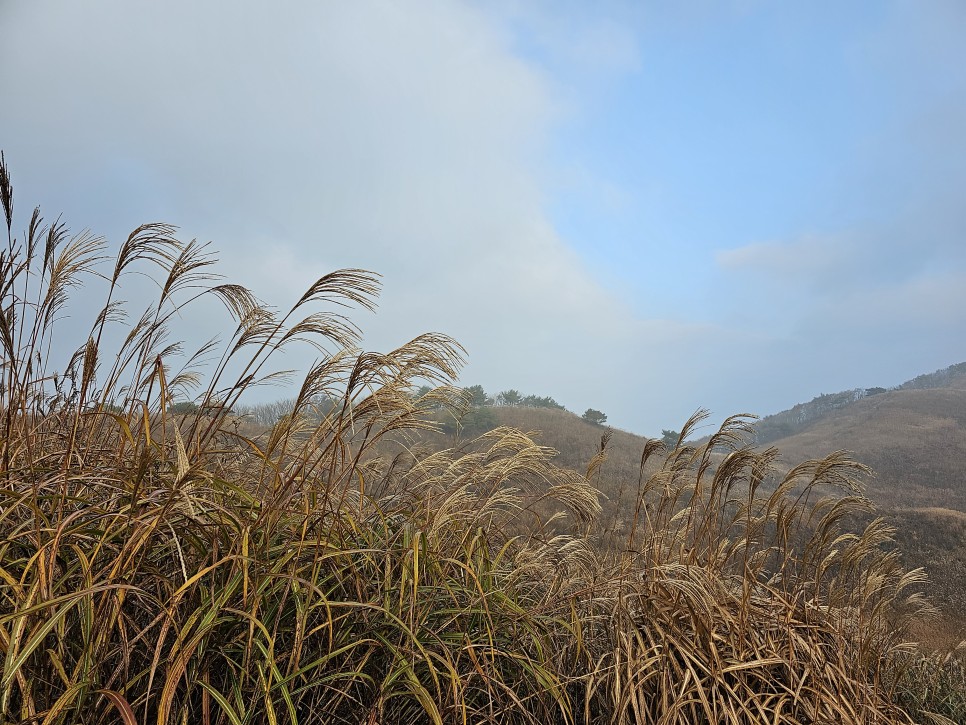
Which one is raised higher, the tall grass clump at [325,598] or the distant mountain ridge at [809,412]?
the distant mountain ridge at [809,412]

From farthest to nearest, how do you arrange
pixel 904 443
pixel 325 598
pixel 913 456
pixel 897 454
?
pixel 904 443 → pixel 897 454 → pixel 913 456 → pixel 325 598

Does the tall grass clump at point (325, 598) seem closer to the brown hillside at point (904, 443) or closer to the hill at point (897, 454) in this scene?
the hill at point (897, 454)

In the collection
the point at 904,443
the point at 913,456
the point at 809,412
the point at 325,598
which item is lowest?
the point at 325,598

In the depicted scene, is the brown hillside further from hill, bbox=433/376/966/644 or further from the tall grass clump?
the tall grass clump

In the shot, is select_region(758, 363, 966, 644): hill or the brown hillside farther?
the brown hillside

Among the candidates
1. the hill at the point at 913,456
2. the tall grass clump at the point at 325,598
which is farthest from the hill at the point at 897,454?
the tall grass clump at the point at 325,598

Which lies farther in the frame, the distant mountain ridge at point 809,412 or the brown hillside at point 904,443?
the distant mountain ridge at point 809,412

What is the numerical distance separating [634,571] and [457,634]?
167 centimetres

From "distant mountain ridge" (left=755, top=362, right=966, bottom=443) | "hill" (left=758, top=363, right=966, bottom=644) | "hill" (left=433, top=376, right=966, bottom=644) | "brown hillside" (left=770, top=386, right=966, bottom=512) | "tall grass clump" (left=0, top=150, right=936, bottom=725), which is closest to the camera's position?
"tall grass clump" (left=0, top=150, right=936, bottom=725)

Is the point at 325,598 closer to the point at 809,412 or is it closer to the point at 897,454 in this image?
the point at 897,454

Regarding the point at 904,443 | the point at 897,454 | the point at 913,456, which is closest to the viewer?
the point at 913,456

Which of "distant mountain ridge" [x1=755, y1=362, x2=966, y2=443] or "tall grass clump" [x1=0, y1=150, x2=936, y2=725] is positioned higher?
"distant mountain ridge" [x1=755, y1=362, x2=966, y2=443]


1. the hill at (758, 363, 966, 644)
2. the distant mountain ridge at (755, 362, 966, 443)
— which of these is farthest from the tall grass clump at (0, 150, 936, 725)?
the distant mountain ridge at (755, 362, 966, 443)

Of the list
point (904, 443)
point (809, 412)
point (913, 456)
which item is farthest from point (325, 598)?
point (809, 412)
